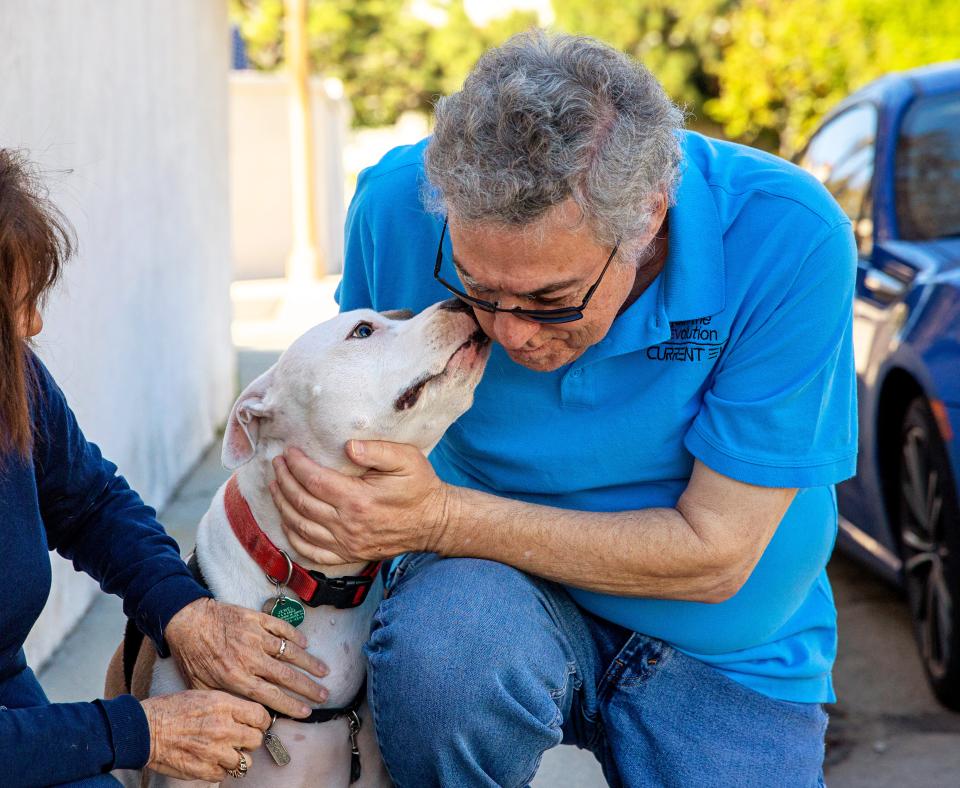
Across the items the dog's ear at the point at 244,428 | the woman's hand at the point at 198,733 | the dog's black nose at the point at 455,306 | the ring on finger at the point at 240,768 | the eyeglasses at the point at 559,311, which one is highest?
the eyeglasses at the point at 559,311

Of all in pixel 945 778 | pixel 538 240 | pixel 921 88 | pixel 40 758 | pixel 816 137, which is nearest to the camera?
pixel 40 758

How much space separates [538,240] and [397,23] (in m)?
30.9

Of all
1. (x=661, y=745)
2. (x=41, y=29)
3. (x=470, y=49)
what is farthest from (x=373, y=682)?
(x=470, y=49)

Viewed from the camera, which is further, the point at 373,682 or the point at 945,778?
the point at 945,778

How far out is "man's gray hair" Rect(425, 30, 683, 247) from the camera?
6.44 feet

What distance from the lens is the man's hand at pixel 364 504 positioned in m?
2.15

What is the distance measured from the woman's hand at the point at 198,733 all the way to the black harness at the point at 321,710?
0.15 metres

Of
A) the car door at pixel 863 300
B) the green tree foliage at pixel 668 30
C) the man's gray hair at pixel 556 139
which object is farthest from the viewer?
the green tree foliage at pixel 668 30

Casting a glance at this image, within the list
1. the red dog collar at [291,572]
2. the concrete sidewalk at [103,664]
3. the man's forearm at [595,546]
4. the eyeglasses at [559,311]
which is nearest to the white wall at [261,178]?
the concrete sidewalk at [103,664]

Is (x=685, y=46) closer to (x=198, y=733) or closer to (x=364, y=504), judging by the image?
(x=364, y=504)

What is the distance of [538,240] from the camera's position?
1999 millimetres

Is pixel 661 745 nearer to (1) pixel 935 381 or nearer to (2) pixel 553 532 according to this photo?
(2) pixel 553 532

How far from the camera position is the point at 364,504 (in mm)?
2141

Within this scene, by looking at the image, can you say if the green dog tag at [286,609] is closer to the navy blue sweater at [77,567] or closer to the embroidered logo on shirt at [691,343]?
the navy blue sweater at [77,567]
